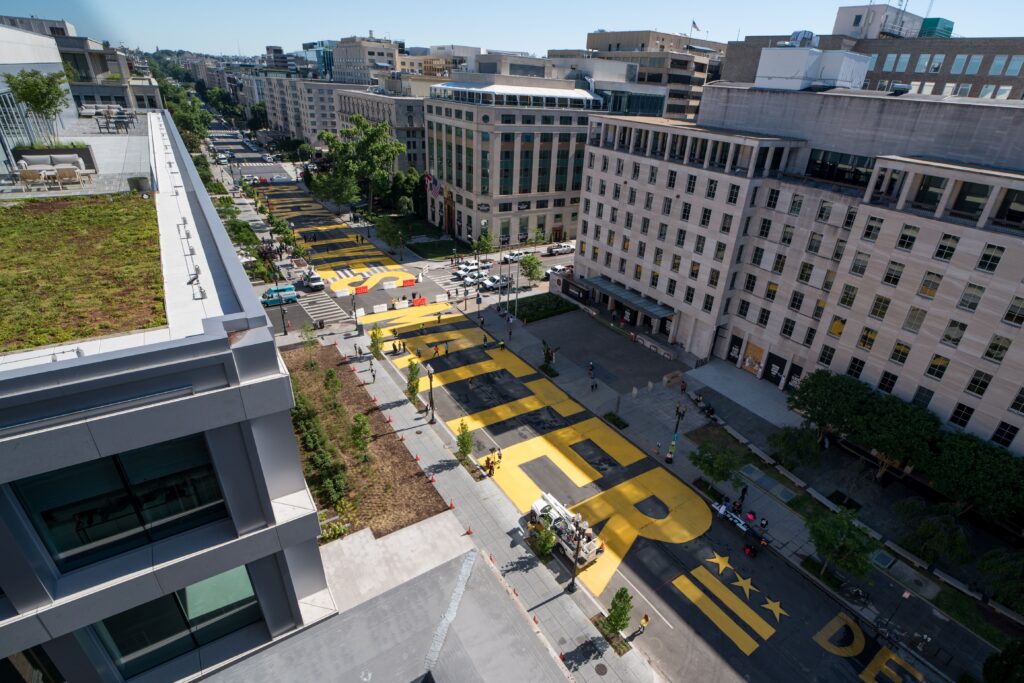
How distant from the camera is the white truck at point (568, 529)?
3183 cm

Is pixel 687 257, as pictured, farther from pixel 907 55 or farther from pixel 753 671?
pixel 907 55

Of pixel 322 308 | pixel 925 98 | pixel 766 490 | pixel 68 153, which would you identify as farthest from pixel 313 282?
pixel 925 98

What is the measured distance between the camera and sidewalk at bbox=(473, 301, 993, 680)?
28.4m

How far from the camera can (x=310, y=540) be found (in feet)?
73.7

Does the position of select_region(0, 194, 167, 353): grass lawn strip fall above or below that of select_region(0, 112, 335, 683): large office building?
above

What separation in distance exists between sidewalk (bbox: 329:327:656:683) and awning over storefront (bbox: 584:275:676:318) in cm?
2774

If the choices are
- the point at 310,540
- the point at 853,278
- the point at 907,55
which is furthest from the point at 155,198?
the point at 907,55

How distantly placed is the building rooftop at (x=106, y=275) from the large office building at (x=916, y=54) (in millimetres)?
74865

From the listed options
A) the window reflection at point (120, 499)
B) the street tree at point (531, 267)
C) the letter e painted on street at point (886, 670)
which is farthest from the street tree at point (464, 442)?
the street tree at point (531, 267)

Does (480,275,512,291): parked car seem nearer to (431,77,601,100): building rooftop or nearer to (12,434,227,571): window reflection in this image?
(431,77,601,100): building rooftop

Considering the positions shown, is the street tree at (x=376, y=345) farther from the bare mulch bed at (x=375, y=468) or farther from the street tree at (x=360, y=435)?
the street tree at (x=360, y=435)

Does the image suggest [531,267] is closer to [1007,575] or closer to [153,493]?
[1007,575]

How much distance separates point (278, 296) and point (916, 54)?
94302mm

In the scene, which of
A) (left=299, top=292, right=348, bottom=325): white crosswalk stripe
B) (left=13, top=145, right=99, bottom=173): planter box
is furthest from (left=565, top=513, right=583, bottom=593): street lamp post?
(left=13, top=145, right=99, bottom=173): planter box
